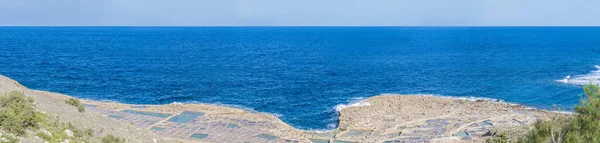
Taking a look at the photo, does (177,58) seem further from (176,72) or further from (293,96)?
(293,96)

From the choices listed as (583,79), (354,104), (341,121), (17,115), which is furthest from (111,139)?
(583,79)

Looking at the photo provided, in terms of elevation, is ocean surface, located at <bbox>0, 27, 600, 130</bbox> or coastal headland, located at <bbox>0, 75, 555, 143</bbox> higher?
ocean surface, located at <bbox>0, 27, 600, 130</bbox>

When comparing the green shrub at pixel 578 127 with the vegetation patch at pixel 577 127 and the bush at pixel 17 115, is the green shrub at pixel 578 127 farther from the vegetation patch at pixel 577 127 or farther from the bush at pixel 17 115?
the bush at pixel 17 115

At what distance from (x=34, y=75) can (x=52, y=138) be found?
6950 cm

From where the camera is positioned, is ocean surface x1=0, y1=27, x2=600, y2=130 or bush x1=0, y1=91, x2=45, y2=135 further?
ocean surface x1=0, y1=27, x2=600, y2=130

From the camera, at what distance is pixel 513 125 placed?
50.3 metres

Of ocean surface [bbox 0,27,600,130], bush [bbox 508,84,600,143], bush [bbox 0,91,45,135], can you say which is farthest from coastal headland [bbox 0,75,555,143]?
bush [bbox 508,84,600,143]

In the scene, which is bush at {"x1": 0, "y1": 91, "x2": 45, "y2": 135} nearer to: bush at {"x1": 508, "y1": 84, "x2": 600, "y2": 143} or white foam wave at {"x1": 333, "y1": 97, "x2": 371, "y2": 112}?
bush at {"x1": 508, "y1": 84, "x2": 600, "y2": 143}

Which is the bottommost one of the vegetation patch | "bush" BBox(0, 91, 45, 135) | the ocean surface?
"bush" BBox(0, 91, 45, 135)

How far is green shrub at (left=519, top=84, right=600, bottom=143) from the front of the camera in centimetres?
2442

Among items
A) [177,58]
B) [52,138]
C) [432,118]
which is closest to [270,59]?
[177,58]

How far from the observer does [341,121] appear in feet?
178

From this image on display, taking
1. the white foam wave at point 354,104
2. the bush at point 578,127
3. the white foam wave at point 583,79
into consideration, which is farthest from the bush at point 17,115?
the white foam wave at point 583,79

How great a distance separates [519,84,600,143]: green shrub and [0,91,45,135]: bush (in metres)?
29.5
